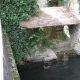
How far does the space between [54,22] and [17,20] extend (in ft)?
5.97

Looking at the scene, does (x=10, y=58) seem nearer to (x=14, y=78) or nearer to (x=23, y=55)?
(x=14, y=78)

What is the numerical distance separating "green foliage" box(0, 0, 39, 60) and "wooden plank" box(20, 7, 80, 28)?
1.02 ft

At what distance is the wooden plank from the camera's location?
34.2 ft

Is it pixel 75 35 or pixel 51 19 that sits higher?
pixel 51 19

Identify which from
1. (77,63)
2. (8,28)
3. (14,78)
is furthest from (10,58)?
(77,63)

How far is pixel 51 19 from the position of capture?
35.5 feet

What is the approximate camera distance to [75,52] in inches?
479

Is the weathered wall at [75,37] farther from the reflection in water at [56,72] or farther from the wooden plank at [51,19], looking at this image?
the reflection in water at [56,72]

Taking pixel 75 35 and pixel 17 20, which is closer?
pixel 17 20

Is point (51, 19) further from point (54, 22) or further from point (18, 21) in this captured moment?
point (18, 21)

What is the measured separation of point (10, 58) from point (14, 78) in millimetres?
1095

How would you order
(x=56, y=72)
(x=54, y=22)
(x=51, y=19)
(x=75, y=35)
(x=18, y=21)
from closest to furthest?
(x=56, y=72) → (x=18, y=21) → (x=54, y=22) → (x=51, y=19) → (x=75, y=35)

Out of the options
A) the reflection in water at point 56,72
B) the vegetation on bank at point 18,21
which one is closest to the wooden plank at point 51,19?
the vegetation on bank at point 18,21

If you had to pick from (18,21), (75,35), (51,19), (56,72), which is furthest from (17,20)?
(75,35)
